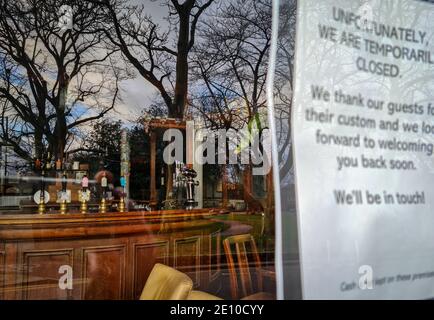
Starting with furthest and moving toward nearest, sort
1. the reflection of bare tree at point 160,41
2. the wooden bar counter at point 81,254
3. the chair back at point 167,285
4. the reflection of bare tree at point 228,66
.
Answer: the reflection of bare tree at point 160,41, the reflection of bare tree at point 228,66, the wooden bar counter at point 81,254, the chair back at point 167,285

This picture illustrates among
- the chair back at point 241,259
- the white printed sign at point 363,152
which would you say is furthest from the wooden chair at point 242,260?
the white printed sign at point 363,152

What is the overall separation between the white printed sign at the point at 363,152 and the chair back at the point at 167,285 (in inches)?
28.6

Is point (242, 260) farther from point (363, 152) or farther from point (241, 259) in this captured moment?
point (363, 152)

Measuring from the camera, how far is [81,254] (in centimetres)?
380

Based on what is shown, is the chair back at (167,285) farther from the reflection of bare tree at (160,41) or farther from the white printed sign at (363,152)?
the reflection of bare tree at (160,41)

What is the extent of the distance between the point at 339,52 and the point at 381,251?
0.62 metres

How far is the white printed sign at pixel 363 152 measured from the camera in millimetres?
1252

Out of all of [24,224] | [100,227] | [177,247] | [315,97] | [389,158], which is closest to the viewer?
[315,97]

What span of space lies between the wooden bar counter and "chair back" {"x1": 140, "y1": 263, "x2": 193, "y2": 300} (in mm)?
1703

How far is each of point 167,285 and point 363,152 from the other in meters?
1.08

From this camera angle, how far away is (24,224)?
3676mm

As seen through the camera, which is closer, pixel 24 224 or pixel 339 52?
pixel 339 52

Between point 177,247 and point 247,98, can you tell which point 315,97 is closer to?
point 177,247
